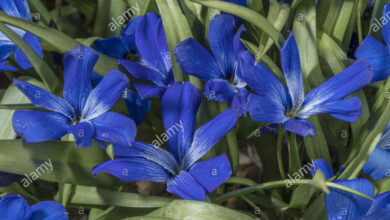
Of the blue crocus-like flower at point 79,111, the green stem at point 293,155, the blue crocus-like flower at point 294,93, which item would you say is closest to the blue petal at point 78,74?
the blue crocus-like flower at point 79,111

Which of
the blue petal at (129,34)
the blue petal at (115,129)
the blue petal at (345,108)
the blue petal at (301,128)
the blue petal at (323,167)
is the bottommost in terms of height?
the blue petal at (323,167)

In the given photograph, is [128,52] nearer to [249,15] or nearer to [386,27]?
[249,15]

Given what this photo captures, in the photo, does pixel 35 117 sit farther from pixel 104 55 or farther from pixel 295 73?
pixel 295 73

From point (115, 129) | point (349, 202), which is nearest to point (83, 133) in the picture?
point (115, 129)

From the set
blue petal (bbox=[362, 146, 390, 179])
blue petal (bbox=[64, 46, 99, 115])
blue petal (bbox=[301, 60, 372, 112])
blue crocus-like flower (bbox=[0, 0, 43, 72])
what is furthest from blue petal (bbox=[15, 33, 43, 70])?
blue petal (bbox=[362, 146, 390, 179])

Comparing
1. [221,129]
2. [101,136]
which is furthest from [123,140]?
[221,129]

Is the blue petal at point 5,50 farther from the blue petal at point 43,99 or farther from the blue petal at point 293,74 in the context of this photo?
the blue petal at point 293,74
